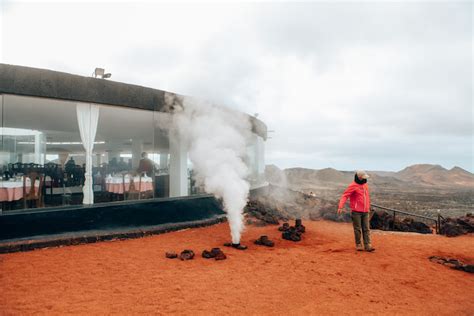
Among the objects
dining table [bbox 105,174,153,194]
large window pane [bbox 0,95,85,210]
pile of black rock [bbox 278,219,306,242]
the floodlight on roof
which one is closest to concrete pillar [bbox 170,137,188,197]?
dining table [bbox 105,174,153,194]

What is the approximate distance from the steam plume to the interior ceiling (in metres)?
0.81

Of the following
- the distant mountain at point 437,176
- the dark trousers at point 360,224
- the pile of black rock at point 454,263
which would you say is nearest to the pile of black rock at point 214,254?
the dark trousers at point 360,224

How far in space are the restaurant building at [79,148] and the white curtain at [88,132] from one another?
22mm

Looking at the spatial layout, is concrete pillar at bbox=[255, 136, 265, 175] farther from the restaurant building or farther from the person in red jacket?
the person in red jacket

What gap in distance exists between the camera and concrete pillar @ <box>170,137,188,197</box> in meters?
10.2

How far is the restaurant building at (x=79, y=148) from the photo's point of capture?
7332 millimetres

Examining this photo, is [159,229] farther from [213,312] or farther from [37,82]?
[213,312]

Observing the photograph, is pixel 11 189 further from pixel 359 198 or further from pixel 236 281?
pixel 359 198

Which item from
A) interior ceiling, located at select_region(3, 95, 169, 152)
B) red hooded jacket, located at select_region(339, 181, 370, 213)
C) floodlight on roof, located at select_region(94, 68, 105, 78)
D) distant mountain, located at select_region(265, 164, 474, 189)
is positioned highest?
floodlight on roof, located at select_region(94, 68, 105, 78)

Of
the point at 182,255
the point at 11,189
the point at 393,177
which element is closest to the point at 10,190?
the point at 11,189

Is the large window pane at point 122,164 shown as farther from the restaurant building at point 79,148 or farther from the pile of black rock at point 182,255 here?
the pile of black rock at point 182,255

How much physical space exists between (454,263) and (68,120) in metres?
10.5

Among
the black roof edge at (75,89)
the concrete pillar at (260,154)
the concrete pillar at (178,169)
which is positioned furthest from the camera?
the concrete pillar at (260,154)

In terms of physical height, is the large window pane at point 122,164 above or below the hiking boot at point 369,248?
above
